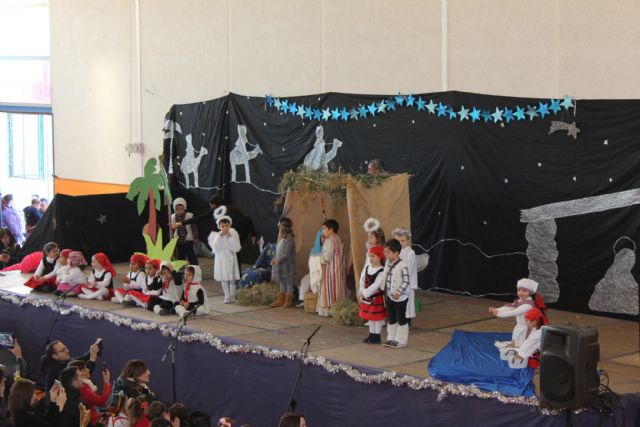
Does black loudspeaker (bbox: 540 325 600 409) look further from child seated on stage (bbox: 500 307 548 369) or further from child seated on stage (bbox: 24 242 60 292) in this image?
child seated on stage (bbox: 24 242 60 292)

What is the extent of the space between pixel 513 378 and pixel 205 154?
10.8m

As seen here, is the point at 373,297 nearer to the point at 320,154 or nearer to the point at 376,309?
the point at 376,309

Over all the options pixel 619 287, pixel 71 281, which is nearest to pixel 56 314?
pixel 71 281

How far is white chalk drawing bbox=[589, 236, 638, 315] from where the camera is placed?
1214cm

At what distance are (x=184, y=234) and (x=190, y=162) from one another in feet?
12.2

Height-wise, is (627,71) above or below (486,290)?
above

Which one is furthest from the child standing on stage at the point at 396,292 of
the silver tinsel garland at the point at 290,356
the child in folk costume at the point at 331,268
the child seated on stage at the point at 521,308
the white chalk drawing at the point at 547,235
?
the white chalk drawing at the point at 547,235

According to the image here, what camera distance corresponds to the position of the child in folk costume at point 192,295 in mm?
12383

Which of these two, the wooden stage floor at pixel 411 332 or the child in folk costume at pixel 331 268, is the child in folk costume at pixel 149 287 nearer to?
the wooden stage floor at pixel 411 332

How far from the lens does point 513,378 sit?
29.6 feet

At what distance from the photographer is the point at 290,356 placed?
10203 millimetres

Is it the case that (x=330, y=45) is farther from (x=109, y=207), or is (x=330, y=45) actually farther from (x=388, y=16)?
(x=109, y=207)

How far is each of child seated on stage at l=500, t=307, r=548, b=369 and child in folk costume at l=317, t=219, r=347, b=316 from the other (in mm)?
3383

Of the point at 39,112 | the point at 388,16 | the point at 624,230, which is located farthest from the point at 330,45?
the point at 39,112
